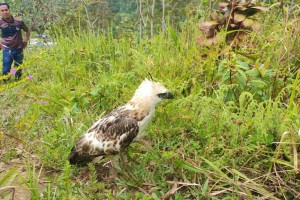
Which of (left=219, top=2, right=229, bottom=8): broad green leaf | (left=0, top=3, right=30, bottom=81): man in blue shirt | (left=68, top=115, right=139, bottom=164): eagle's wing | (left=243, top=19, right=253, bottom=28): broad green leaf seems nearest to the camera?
(left=68, top=115, right=139, bottom=164): eagle's wing

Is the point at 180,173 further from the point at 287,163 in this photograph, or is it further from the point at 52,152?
A: the point at 52,152


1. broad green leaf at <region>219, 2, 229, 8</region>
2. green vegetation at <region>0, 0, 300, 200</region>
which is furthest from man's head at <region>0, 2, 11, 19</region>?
broad green leaf at <region>219, 2, 229, 8</region>

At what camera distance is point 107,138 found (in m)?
3.05

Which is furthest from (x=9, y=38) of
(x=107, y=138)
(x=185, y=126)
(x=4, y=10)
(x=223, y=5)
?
(x=185, y=126)

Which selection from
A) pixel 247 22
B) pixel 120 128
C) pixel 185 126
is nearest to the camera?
pixel 120 128

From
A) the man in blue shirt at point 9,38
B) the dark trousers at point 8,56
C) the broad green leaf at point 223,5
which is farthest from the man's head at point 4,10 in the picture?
the broad green leaf at point 223,5

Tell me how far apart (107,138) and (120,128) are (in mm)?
146

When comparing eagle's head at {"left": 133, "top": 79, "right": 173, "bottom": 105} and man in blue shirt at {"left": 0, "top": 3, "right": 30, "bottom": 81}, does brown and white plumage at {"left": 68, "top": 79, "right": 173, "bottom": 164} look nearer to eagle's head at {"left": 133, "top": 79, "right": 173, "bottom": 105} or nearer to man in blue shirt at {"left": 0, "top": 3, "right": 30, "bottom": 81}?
eagle's head at {"left": 133, "top": 79, "right": 173, "bottom": 105}

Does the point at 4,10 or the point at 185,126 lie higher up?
the point at 4,10

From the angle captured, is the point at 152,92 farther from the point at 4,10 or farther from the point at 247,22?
the point at 4,10

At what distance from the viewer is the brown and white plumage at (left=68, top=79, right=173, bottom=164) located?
3.04 metres

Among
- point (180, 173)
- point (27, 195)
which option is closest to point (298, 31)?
point (180, 173)

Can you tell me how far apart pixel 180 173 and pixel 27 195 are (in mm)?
1322

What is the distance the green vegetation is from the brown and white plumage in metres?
0.18
